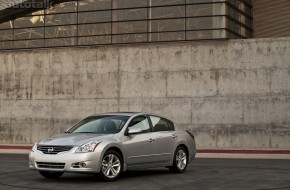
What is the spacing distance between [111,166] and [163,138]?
2023 mm

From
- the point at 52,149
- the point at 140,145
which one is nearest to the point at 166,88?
the point at 140,145

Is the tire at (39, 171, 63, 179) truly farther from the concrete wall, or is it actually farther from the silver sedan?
the concrete wall

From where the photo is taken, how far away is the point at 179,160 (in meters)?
13.9

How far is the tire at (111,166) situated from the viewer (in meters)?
11.5

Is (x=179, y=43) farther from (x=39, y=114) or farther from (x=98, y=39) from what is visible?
(x=39, y=114)

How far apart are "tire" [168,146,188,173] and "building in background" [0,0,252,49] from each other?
1309 cm

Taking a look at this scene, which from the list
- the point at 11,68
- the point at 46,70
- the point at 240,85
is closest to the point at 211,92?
the point at 240,85

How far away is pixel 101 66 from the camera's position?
27.0 metres

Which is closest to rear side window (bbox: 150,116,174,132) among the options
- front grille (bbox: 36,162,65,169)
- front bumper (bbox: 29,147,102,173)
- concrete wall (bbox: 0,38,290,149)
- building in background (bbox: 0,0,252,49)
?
front bumper (bbox: 29,147,102,173)

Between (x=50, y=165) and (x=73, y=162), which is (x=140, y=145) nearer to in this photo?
(x=73, y=162)

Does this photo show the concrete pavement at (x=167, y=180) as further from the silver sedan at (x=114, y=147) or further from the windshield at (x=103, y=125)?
the windshield at (x=103, y=125)

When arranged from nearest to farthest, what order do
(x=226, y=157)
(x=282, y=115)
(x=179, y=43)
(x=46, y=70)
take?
1. (x=226, y=157)
2. (x=282, y=115)
3. (x=179, y=43)
4. (x=46, y=70)

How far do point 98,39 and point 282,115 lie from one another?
9.79 metres

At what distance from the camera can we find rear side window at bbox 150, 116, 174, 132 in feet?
44.1
